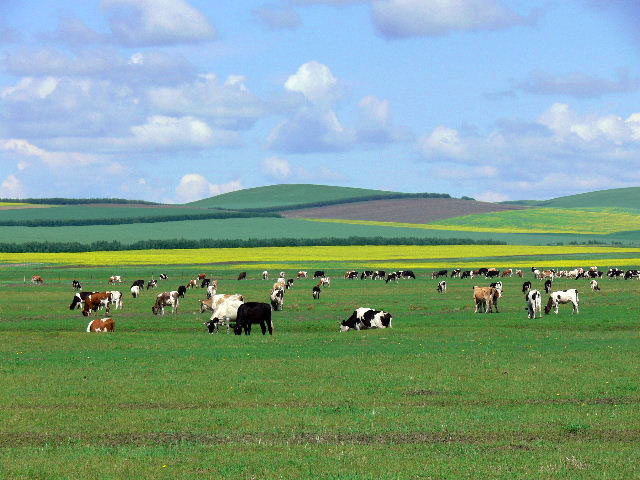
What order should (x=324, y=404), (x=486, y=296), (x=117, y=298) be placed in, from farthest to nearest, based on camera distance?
(x=117, y=298), (x=486, y=296), (x=324, y=404)

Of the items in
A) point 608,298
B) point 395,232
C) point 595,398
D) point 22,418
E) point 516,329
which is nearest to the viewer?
point 22,418

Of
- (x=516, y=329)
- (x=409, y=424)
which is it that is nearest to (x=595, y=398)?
(x=409, y=424)

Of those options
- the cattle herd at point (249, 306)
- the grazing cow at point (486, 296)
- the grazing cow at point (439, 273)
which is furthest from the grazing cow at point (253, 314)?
the grazing cow at point (439, 273)

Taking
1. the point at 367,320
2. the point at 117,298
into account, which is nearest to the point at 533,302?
the point at 367,320

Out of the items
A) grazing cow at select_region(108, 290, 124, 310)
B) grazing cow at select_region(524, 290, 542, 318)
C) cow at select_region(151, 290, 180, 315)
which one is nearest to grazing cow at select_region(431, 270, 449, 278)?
grazing cow at select_region(108, 290, 124, 310)

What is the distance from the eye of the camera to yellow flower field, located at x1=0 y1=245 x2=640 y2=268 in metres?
122

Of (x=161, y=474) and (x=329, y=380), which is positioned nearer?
(x=161, y=474)

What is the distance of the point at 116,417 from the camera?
62.4 feet

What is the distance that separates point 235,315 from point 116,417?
22.5 meters

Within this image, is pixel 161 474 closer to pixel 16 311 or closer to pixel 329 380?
pixel 329 380

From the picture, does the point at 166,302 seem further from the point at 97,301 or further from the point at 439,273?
the point at 439,273

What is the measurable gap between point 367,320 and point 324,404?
70.9 feet

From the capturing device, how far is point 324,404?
2058cm

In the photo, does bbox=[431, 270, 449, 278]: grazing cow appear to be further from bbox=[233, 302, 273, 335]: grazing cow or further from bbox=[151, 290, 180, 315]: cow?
bbox=[233, 302, 273, 335]: grazing cow
